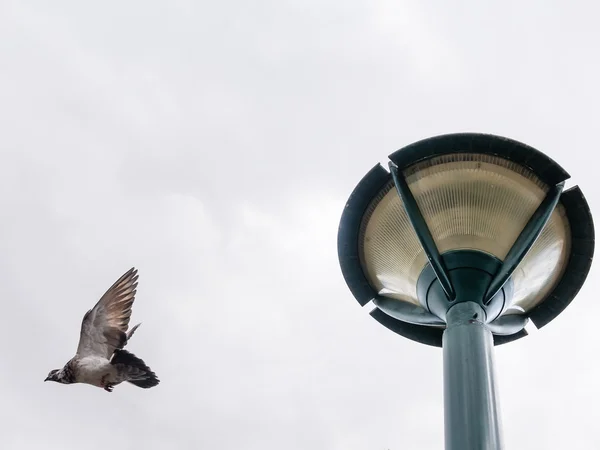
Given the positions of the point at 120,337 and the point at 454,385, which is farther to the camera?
the point at 120,337

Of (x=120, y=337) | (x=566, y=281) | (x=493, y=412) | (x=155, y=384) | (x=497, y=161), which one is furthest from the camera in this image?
(x=120, y=337)

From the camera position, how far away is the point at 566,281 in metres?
6.96

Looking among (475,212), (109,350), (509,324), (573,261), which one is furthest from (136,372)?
(573,261)

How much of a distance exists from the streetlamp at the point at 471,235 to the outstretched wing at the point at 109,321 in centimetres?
319

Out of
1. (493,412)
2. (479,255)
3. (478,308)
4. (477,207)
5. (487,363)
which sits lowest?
(493,412)

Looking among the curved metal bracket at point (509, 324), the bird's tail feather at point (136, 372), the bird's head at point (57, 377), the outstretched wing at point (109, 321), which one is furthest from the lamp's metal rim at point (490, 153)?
the bird's head at point (57, 377)

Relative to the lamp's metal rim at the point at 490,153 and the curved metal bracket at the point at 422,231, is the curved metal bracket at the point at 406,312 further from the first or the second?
the curved metal bracket at the point at 422,231

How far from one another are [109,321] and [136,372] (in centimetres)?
98

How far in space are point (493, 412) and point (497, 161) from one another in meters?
2.12

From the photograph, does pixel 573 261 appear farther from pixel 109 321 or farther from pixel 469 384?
pixel 109 321

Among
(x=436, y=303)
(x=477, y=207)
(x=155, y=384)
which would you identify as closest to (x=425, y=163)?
(x=477, y=207)

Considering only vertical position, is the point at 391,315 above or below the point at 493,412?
above

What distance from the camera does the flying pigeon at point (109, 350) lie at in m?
8.29

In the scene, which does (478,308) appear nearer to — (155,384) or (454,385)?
(454,385)
